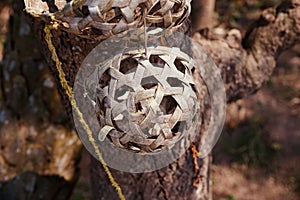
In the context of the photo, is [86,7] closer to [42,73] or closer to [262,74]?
[262,74]

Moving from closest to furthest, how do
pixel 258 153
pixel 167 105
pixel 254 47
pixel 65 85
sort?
pixel 167 105 < pixel 65 85 < pixel 254 47 < pixel 258 153

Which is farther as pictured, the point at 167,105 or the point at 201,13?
the point at 201,13

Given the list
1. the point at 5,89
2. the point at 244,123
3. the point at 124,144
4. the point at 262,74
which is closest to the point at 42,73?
the point at 5,89

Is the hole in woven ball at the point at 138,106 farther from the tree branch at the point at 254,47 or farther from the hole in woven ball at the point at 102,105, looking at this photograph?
the tree branch at the point at 254,47

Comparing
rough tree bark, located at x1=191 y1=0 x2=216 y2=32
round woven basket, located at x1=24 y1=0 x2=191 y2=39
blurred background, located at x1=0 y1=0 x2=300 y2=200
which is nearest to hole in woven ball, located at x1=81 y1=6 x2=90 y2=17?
round woven basket, located at x1=24 y1=0 x2=191 y2=39

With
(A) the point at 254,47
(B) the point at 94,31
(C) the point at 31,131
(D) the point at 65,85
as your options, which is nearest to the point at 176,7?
(B) the point at 94,31

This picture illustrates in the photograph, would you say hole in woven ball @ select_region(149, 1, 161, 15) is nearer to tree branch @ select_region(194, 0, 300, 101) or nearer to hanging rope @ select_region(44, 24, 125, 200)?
hanging rope @ select_region(44, 24, 125, 200)

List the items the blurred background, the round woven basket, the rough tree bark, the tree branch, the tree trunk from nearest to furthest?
the round woven basket, the tree branch, the rough tree bark, the tree trunk, the blurred background

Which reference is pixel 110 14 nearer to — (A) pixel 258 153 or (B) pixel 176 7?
(B) pixel 176 7
